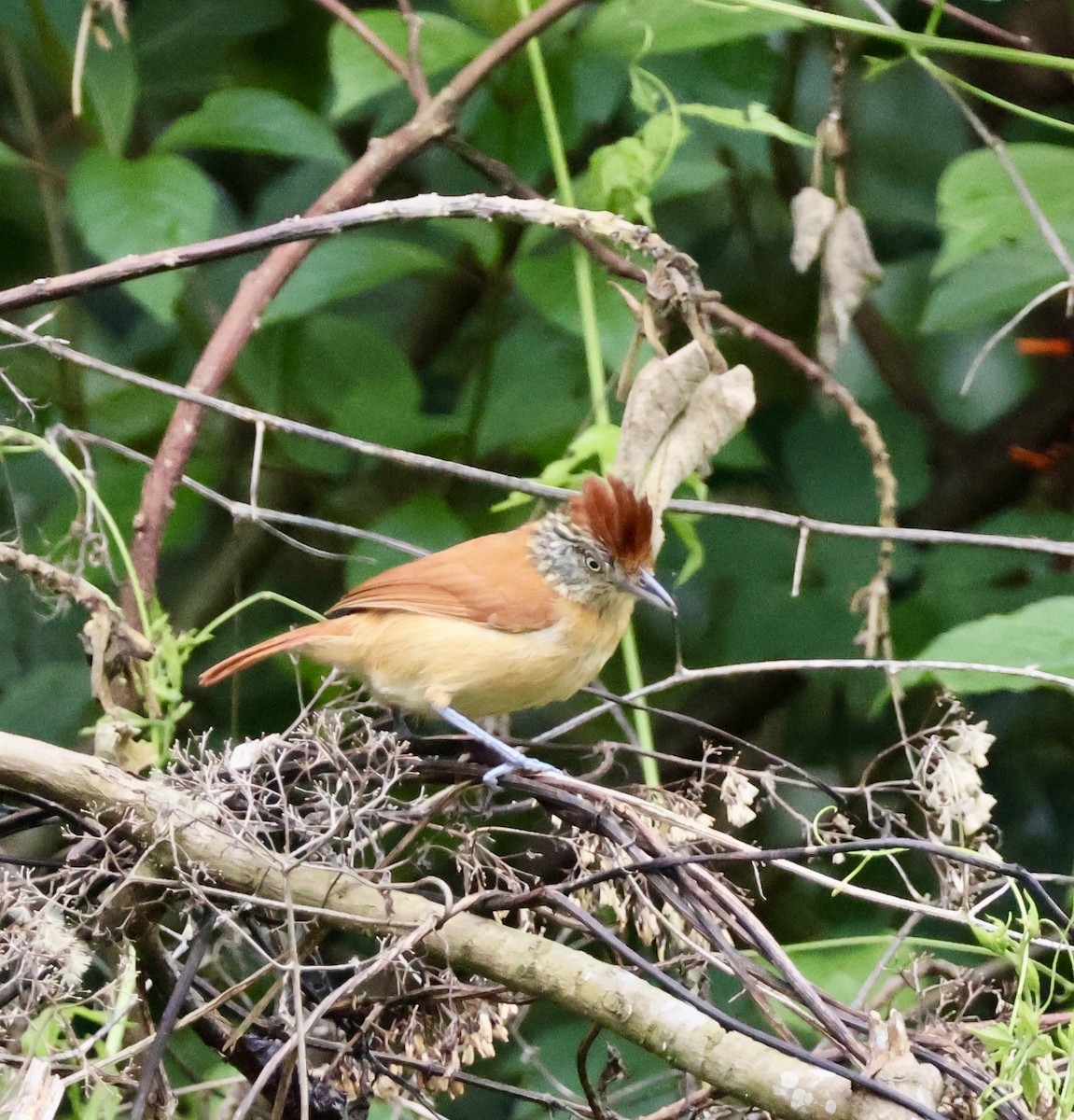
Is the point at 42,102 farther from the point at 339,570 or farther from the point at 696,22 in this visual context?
the point at 696,22

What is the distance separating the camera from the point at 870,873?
106 inches

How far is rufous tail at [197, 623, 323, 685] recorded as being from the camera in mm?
2051

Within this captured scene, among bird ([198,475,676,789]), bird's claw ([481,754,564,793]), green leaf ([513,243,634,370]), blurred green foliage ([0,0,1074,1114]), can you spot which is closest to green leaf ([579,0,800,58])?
blurred green foliage ([0,0,1074,1114])

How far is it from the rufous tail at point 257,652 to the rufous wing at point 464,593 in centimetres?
8

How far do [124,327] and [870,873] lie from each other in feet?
7.74

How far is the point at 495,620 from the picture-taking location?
223 centimetres

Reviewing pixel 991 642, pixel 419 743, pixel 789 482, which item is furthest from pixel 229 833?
pixel 789 482

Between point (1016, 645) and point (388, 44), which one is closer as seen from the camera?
point (1016, 645)

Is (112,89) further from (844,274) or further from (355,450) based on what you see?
(844,274)

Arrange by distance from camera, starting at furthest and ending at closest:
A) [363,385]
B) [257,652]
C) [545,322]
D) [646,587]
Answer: [545,322]
[363,385]
[646,587]
[257,652]

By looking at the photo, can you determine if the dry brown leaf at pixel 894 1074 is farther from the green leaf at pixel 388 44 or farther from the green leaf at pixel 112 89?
the green leaf at pixel 112 89

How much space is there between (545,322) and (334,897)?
64.8 inches

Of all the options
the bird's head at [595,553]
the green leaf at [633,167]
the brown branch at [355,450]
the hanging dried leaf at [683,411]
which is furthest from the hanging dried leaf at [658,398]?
the green leaf at [633,167]

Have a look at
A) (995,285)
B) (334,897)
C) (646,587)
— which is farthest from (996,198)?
(334,897)
